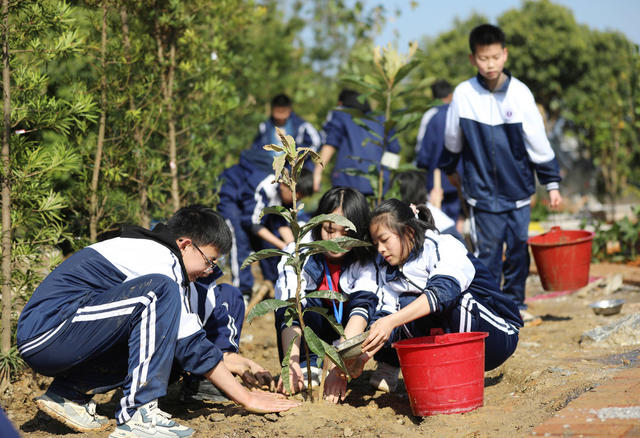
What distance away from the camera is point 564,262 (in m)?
4.86

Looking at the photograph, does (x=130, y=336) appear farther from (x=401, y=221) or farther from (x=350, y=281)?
(x=401, y=221)

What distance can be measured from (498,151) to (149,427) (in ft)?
9.92

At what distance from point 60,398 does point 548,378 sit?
2.23m

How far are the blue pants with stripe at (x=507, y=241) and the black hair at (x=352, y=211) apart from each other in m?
1.51

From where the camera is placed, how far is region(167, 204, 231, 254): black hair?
3230 mm

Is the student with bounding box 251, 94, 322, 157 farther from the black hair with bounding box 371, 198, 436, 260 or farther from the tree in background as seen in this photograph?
the black hair with bounding box 371, 198, 436, 260

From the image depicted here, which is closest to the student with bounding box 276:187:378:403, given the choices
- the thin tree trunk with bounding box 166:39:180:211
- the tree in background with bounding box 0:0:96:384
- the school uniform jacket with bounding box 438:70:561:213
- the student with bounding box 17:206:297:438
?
the student with bounding box 17:206:297:438

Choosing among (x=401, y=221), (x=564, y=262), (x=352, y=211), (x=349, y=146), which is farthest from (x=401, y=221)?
(x=349, y=146)

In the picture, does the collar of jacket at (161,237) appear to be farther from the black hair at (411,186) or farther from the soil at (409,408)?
the black hair at (411,186)

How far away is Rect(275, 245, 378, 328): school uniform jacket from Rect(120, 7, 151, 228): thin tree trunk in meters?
1.52

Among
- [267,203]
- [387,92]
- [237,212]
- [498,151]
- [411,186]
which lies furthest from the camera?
[237,212]

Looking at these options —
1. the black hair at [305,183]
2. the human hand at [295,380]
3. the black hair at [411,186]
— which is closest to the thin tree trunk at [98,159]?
the human hand at [295,380]

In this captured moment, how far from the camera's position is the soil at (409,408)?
283cm

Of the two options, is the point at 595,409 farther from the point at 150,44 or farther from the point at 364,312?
the point at 150,44
